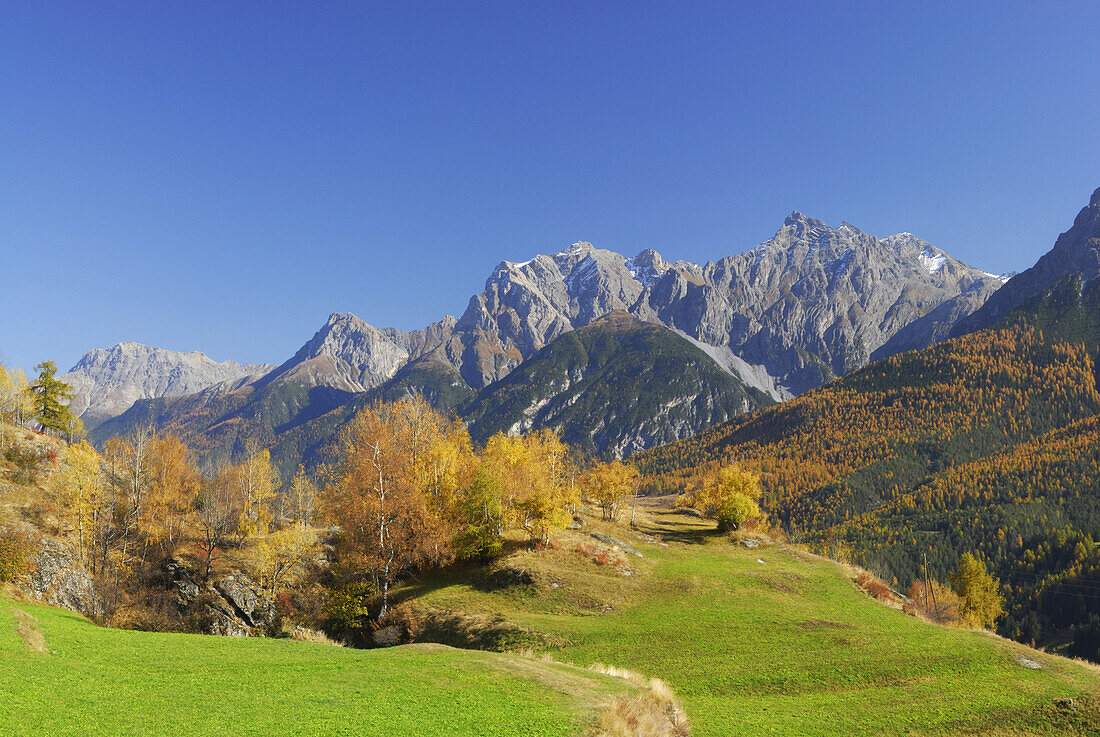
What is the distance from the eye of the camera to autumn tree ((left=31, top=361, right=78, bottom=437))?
3120 inches

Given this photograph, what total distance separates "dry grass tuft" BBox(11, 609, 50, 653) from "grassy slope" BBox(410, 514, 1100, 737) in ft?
99.6

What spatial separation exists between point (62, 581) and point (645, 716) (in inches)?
2137

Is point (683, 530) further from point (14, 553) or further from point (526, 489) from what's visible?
point (14, 553)

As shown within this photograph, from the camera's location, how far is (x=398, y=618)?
170 ft

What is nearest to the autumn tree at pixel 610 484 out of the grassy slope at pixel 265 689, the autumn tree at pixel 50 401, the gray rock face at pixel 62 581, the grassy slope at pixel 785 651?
the grassy slope at pixel 785 651

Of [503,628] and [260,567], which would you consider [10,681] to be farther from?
[260,567]

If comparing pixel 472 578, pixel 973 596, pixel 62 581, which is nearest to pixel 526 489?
pixel 472 578

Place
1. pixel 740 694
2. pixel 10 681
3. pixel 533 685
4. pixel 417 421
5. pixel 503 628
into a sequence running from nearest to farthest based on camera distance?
1. pixel 10 681
2. pixel 533 685
3. pixel 740 694
4. pixel 503 628
5. pixel 417 421

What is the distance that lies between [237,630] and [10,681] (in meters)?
39.0

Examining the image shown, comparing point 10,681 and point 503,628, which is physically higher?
point 10,681

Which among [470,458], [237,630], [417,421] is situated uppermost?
[417,421]

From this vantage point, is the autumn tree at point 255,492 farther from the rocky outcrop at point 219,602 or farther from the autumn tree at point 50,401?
the autumn tree at point 50,401

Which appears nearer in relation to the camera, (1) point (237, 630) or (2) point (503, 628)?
(2) point (503, 628)

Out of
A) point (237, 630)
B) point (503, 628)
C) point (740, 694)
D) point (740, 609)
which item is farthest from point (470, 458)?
point (740, 694)
